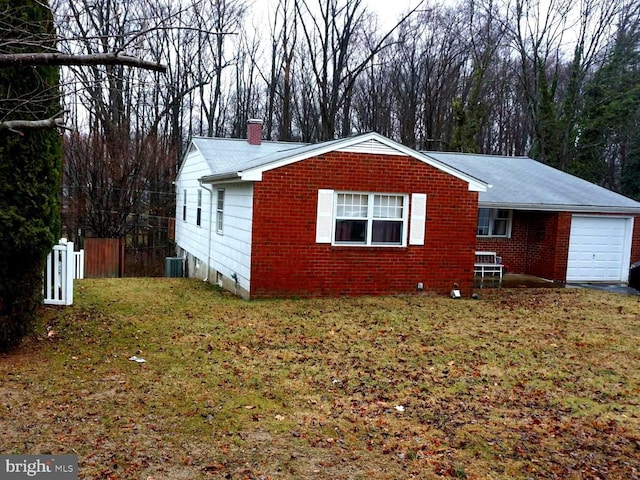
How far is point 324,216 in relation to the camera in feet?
37.1

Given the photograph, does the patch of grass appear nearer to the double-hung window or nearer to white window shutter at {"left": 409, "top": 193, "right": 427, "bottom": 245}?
the double-hung window

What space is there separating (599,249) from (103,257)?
659 inches

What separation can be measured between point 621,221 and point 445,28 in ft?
61.6

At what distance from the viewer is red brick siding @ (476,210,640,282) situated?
1545cm

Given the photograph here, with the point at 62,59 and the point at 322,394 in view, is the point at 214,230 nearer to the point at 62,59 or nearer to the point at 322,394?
the point at 322,394

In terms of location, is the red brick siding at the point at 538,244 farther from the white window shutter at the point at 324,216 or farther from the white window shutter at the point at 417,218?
the white window shutter at the point at 324,216

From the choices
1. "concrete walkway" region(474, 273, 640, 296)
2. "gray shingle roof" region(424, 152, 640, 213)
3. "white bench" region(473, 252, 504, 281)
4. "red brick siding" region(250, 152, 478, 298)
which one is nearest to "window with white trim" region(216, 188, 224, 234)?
"red brick siding" region(250, 152, 478, 298)

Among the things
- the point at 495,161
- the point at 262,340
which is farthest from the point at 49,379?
the point at 495,161

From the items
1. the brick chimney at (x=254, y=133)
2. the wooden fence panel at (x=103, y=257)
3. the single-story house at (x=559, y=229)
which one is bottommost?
the wooden fence panel at (x=103, y=257)

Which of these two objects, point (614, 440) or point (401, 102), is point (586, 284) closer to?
point (614, 440)

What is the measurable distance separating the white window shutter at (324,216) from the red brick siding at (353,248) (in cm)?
12

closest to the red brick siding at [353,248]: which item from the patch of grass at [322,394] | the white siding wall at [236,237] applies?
the white siding wall at [236,237]

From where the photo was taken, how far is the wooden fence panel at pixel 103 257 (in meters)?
18.3

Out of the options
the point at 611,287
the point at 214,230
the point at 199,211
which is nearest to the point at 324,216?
the point at 214,230
